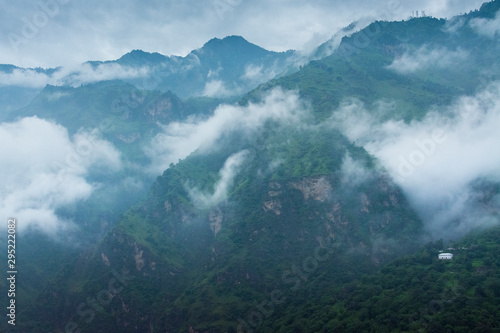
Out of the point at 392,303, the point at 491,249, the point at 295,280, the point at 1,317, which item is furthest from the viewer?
the point at 1,317

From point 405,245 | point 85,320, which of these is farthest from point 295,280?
point 85,320

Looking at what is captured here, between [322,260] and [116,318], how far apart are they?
299 feet

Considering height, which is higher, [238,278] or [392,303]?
[238,278]

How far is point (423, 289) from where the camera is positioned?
471 ft

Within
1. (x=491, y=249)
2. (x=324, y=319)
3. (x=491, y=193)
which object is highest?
(x=491, y=193)

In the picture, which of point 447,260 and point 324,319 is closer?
point 324,319

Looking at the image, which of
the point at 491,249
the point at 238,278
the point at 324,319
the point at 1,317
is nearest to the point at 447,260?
the point at 491,249

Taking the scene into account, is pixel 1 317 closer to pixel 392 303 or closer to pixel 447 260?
pixel 392 303

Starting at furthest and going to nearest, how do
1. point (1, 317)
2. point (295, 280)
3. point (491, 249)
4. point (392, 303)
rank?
point (1, 317) → point (295, 280) → point (491, 249) → point (392, 303)

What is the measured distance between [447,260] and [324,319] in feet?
165

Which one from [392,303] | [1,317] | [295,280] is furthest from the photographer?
[1,317]

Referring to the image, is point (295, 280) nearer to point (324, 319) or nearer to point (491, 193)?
point (324, 319)

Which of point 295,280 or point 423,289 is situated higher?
point 295,280

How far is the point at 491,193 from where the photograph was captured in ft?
632
